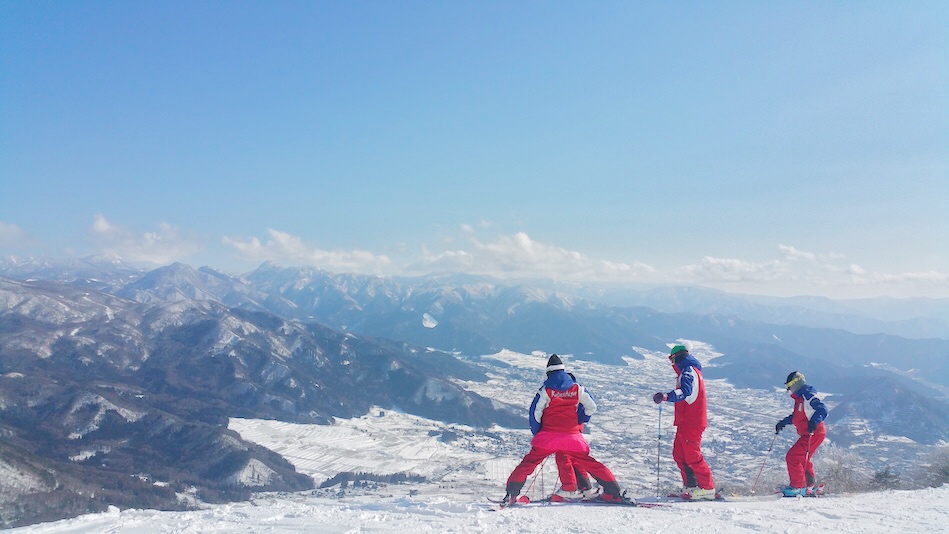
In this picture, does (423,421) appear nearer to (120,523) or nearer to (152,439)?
(152,439)

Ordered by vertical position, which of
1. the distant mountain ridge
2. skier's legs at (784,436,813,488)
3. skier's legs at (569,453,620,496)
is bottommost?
the distant mountain ridge

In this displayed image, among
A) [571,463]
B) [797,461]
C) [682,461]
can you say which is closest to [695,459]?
[682,461]

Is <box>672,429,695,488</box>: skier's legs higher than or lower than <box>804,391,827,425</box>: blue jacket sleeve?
lower

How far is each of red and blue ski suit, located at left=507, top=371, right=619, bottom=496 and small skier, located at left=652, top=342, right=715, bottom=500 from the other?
222cm

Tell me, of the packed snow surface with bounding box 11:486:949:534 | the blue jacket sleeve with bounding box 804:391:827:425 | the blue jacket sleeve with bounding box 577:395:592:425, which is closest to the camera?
the packed snow surface with bounding box 11:486:949:534

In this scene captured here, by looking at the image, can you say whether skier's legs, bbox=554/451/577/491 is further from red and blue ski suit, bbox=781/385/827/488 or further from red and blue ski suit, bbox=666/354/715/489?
red and blue ski suit, bbox=781/385/827/488

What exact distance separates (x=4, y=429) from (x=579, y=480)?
525 feet

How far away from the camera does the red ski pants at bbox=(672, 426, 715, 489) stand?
37.3ft

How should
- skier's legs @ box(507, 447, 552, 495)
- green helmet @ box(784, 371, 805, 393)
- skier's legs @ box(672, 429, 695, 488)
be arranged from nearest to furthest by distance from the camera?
1. skier's legs @ box(507, 447, 552, 495)
2. skier's legs @ box(672, 429, 695, 488)
3. green helmet @ box(784, 371, 805, 393)

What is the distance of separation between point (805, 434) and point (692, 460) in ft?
15.9

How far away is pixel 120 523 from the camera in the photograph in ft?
30.2

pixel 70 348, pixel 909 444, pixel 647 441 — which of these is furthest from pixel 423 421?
pixel 909 444

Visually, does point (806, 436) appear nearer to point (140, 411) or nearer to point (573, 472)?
point (573, 472)

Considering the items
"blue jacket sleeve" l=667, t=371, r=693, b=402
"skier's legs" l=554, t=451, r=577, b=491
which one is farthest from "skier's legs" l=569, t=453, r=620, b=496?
"blue jacket sleeve" l=667, t=371, r=693, b=402
